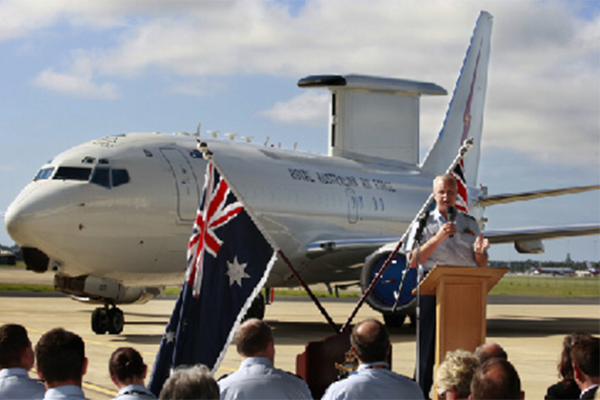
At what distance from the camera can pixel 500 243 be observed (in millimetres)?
17797

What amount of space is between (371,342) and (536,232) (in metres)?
13.4

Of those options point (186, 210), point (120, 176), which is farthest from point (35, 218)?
point (186, 210)

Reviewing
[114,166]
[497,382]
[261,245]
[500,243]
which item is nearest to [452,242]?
[261,245]

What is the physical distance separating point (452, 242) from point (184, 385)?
3.86 meters

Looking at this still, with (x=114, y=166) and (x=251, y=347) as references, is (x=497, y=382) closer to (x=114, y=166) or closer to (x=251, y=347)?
(x=251, y=347)

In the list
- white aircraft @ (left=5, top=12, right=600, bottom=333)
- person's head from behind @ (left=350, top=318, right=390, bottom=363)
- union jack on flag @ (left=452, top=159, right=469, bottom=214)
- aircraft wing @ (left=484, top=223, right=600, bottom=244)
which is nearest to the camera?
person's head from behind @ (left=350, top=318, right=390, bottom=363)

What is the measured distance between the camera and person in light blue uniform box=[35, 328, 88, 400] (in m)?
4.07

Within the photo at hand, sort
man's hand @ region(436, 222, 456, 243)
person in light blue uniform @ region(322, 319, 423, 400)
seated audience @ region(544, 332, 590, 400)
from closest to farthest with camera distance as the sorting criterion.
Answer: person in light blue uniform @ region(322, 319, 423, 400) → seated audience @ region(544, 332, 590, 400) → man's hand @ region(436, 222, 456, 243)

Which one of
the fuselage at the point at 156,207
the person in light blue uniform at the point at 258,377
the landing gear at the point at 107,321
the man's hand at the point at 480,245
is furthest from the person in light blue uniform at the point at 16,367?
the landing gear at the point at 107,321

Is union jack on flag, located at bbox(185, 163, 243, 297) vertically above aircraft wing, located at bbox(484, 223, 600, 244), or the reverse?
union jack on flag, located at bbox(185, 163, 243, 297)

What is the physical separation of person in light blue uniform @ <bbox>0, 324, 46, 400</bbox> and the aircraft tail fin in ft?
64.5

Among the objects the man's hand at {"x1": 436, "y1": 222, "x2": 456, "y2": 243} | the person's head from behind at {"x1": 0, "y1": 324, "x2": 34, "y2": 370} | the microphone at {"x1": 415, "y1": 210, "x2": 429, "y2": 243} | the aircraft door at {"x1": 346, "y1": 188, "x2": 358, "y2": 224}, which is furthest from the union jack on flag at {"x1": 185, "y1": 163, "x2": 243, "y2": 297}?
the aircraft door at {"x1": 346, "y1": 188, "x2": 358, "y2": 224}

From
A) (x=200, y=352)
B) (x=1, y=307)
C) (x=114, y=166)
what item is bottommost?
(x=1, y=307)

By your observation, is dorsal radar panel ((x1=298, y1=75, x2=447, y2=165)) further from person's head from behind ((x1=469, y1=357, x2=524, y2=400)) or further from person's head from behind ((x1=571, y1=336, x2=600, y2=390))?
person's head from behind ((x1=469, y1=357, x2=524, y2=400))
